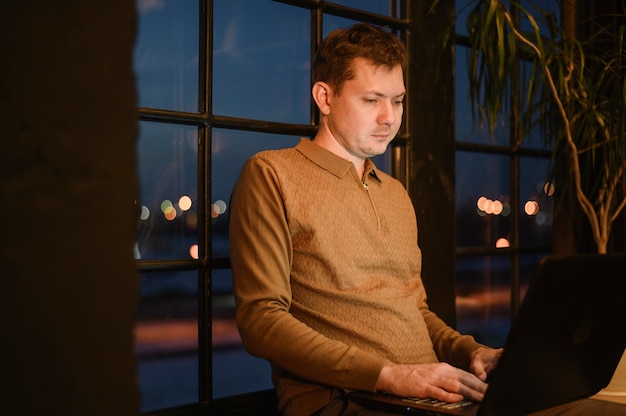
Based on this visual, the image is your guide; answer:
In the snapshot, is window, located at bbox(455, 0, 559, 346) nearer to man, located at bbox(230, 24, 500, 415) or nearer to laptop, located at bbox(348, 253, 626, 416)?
man, located at bbox(230, 24, 500, 415)

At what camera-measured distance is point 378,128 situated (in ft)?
6.73

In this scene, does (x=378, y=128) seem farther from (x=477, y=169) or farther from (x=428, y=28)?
(x=477, y=169)

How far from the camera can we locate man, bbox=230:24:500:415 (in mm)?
1732

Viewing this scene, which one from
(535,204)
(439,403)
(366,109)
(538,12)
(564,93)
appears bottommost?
(439,403)

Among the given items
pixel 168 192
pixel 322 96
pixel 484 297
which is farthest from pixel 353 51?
pixel 484 297

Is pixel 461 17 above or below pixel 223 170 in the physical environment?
above

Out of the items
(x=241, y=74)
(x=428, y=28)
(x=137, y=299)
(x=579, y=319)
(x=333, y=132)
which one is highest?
(x=428, y=28)

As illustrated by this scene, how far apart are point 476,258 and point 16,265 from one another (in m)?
2.64

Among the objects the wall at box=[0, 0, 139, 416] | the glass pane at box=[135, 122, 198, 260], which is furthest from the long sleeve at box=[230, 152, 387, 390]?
the wall at box=[0, 0, 139, 416]

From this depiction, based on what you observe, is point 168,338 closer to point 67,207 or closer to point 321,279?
point 321,279

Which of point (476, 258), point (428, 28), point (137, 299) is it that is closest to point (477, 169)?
point (476, 258)

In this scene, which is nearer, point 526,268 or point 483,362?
point 483,362

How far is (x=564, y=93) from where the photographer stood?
2.77 meters

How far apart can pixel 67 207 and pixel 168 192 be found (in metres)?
1.67
